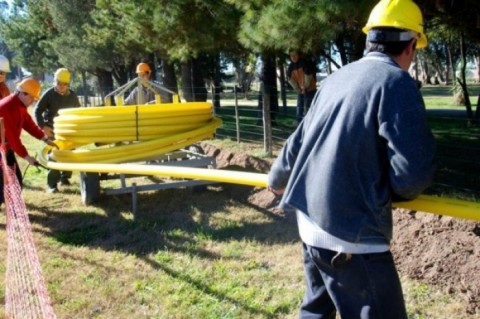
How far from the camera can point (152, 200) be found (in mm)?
6898

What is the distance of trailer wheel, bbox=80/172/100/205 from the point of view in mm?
6738

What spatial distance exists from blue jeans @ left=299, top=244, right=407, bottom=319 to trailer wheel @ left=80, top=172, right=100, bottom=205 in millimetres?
5061

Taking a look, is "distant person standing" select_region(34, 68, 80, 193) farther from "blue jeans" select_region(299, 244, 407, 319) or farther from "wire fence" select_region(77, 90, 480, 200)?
"blue jeans" select_region(299, 244, 407, 319)

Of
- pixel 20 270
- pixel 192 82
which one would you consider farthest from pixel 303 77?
pixel 192 82

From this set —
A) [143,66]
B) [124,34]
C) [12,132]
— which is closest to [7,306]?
[12,132]

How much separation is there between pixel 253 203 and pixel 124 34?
6.46m

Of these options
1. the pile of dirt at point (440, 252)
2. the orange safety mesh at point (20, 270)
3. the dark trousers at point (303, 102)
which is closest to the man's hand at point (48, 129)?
the orange safety mesh at point (20, 270)

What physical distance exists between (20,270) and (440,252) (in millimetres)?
3494

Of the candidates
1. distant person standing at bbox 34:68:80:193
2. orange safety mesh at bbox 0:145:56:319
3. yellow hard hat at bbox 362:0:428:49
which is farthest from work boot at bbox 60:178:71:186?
yellow hard hat at bbox 362:0:428:49

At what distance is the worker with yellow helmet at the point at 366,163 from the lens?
71.3 inches

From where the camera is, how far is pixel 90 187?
6.75m

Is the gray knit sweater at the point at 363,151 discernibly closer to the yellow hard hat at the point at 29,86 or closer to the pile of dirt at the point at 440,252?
the pile of dirt at the point at 440,252

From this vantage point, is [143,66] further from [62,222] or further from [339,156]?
[339,156]

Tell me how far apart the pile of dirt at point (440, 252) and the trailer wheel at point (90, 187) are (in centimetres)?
383
